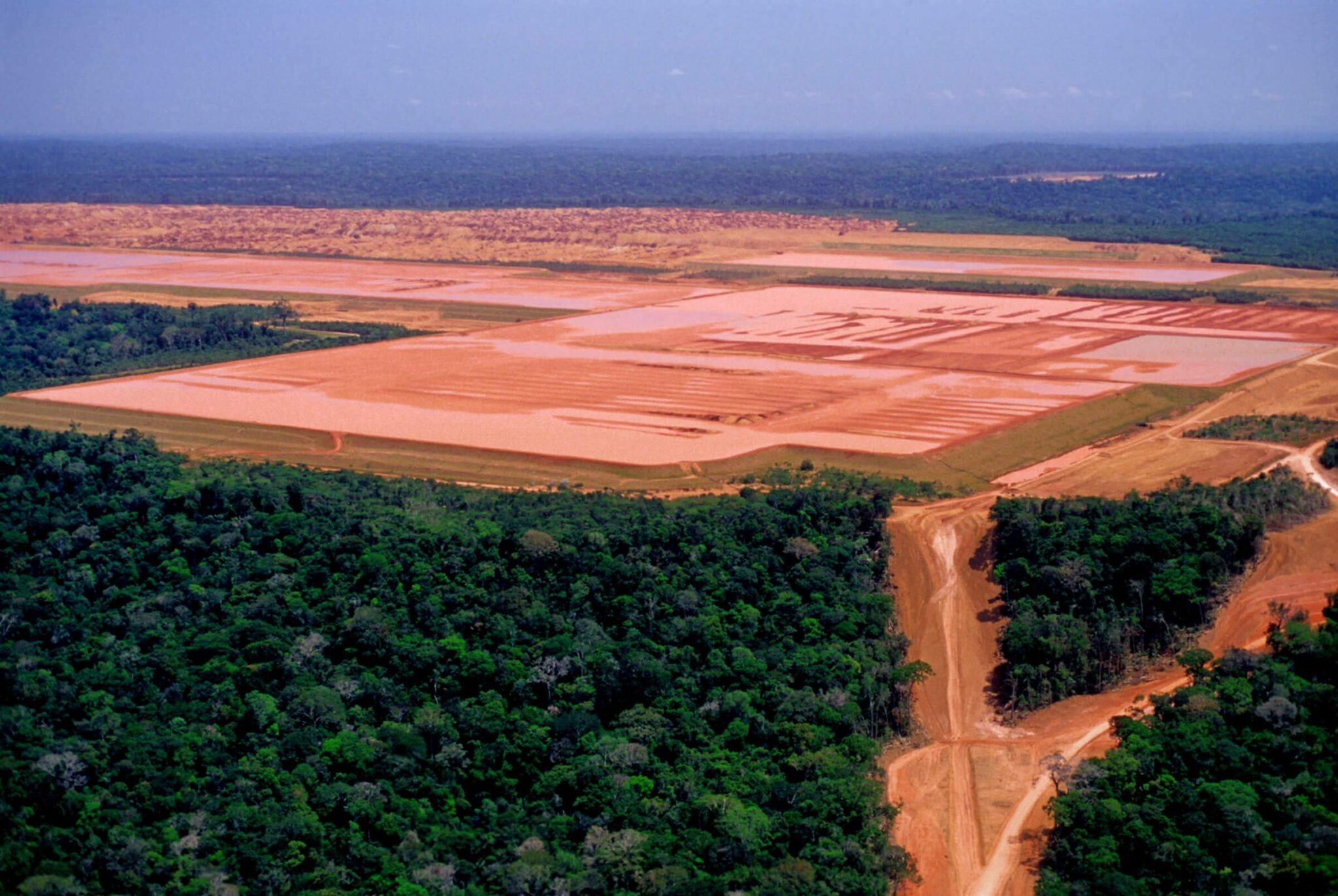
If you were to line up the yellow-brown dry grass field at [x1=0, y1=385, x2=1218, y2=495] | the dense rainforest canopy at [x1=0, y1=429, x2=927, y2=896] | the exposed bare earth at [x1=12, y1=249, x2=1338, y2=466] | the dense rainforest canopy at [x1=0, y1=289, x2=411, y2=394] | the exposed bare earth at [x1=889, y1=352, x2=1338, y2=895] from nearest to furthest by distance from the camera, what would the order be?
the dense rainforest canopy at [x1=0, y1=429, x2=927, y2=896]
the exposed bare earth at [x1=889, y1=352, x2=1338, y2=895]
the yellow-brown dry grass field at [x1=0, y1=385, x2=1218, y2=495]
the exposed bare earth at [x1=12, y1=249, x2=1338, y2=466]
the dense rainforest canopy at [x1=0, y1=289, x2=411, y2=394]

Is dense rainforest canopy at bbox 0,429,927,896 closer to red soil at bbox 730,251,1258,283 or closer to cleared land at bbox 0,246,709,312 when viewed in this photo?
cleared land at bbox 0,246,709,312

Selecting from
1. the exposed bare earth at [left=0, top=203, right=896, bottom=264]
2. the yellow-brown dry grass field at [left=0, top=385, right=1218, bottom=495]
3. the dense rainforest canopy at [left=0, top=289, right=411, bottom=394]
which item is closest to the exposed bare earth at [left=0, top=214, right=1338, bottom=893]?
the yellow-brown dry grass field at [left=0, top=385, right=1218, bottom=495]

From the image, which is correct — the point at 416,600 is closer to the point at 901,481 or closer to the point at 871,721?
the point at 871,721

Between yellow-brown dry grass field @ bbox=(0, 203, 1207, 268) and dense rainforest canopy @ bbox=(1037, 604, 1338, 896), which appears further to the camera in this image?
yellow-brown dry grass field @ bbox=(0, 203, 1207, 268)

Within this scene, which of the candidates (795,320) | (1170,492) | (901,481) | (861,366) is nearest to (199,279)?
(795,320)

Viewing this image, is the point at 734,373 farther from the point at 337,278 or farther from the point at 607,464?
the point at 337,278
